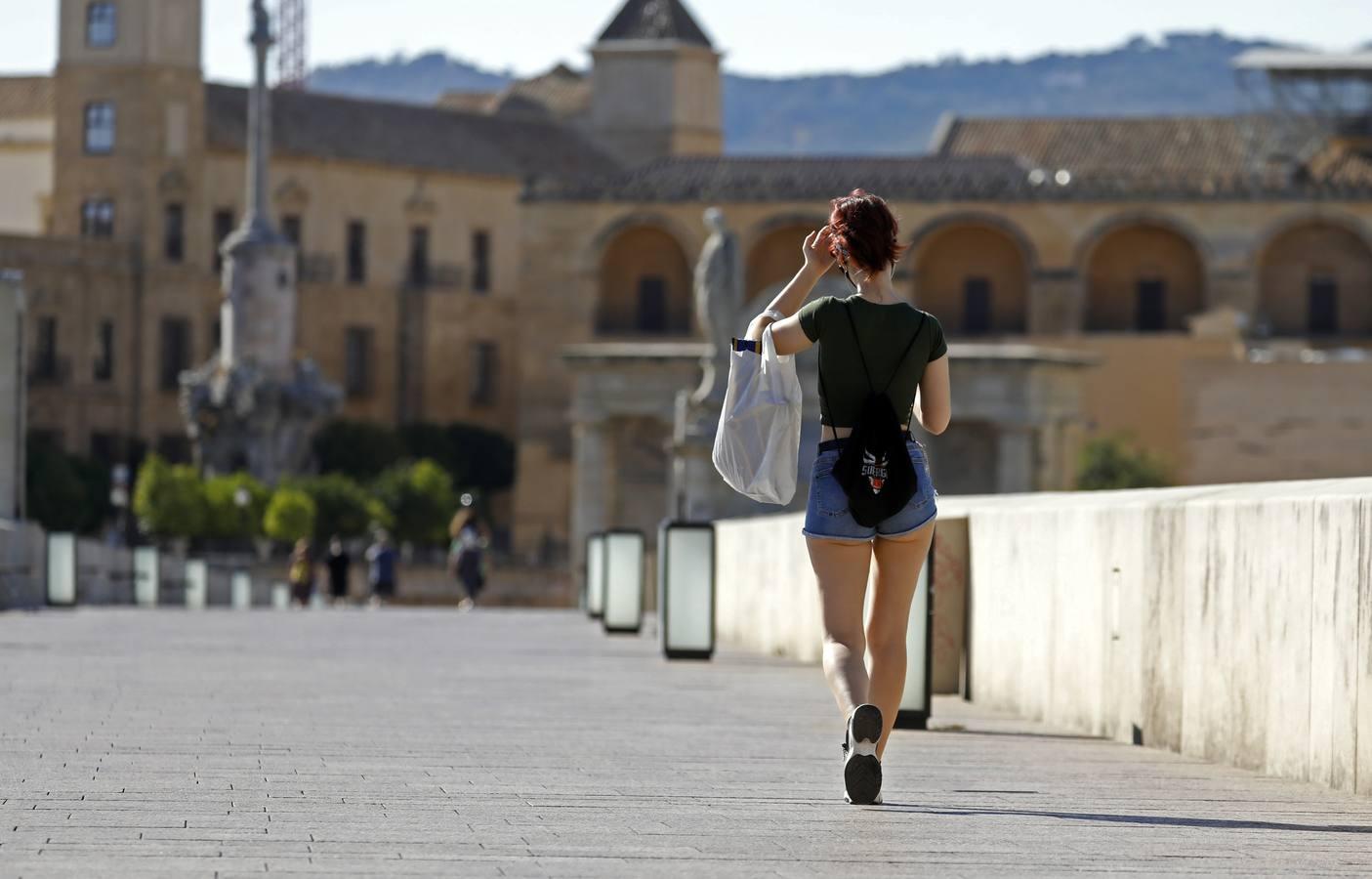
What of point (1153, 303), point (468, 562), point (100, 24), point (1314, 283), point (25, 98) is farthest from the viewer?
point (25, 98)

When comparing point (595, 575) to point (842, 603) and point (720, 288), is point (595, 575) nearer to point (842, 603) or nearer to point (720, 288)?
point (720, 288)

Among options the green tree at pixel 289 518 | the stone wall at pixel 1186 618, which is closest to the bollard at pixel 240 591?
the green tree at pixel 289 518

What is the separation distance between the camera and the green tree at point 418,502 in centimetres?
7631

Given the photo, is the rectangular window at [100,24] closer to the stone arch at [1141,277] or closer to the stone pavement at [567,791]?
the stone arch at [1141,277]

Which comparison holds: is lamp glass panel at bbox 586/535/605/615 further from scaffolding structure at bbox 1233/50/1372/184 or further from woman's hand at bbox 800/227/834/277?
scaffolding structure at bbox 1233/50/1372/184

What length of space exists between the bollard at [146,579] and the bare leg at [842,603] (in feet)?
110

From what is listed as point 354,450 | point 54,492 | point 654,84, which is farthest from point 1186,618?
point 654,84

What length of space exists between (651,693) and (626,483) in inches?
2378

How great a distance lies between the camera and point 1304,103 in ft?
291

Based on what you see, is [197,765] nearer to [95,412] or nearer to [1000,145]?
[95,412]

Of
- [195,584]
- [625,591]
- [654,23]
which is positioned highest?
[654,23]

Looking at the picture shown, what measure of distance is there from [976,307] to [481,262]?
66.3 ft

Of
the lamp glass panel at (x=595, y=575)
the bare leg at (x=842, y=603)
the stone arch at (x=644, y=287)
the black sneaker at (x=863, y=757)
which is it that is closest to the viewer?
the black sneaker at (x=863, y=757)

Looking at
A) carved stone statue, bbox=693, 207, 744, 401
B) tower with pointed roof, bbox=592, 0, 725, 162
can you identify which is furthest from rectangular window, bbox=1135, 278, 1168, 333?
carved stone statue, bbox=693, 207, 744, 401
